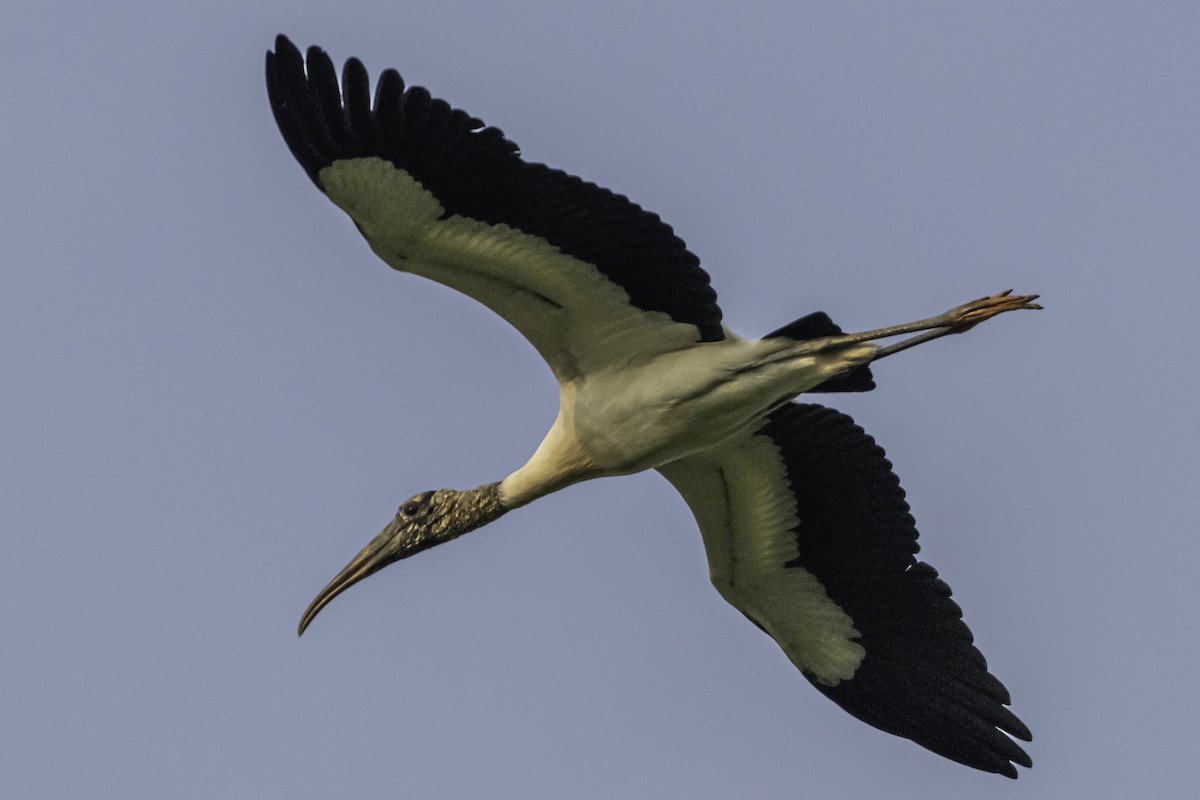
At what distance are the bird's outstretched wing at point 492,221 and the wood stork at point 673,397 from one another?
0.03ft

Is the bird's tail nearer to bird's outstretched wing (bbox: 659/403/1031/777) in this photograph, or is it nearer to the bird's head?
bird's outstretched wing (bbox: 659/403/1031/777)

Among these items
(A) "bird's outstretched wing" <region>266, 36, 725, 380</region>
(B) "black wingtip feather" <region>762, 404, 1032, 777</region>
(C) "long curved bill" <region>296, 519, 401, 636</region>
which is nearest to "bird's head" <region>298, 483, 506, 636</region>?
(C) "long curved bill" <region>296, 519, 401, 636</region>

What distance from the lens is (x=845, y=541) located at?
12375mm

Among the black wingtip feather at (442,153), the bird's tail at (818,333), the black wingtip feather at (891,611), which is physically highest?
the black wingtip feather at (442,153)

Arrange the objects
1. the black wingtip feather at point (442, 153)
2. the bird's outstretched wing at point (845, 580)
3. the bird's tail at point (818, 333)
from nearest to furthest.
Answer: the black wingtip feather at point (442, 153), the bird's tail at point (818, 333), the bird's outstretched wing at point (845, 580)

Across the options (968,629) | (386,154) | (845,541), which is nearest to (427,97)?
(386,154)

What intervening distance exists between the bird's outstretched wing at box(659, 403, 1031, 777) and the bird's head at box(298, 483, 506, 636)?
3.75ft

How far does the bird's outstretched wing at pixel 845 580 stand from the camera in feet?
39.6

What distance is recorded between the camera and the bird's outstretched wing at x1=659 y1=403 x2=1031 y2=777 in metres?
12.1

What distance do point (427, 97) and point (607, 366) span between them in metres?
1.91

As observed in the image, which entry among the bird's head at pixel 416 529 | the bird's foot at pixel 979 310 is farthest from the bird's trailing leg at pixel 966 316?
the bird's head at pixel 416 529

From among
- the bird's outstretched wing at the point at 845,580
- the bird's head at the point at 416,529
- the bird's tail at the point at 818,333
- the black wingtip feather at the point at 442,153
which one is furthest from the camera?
the bird's outstretched wing at the point at 845,580

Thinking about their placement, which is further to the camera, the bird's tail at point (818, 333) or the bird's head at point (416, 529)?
the bird's head at point (416, 529)

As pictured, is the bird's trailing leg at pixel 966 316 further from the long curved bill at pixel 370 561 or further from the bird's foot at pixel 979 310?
the long curved bill at pixel 370 561
